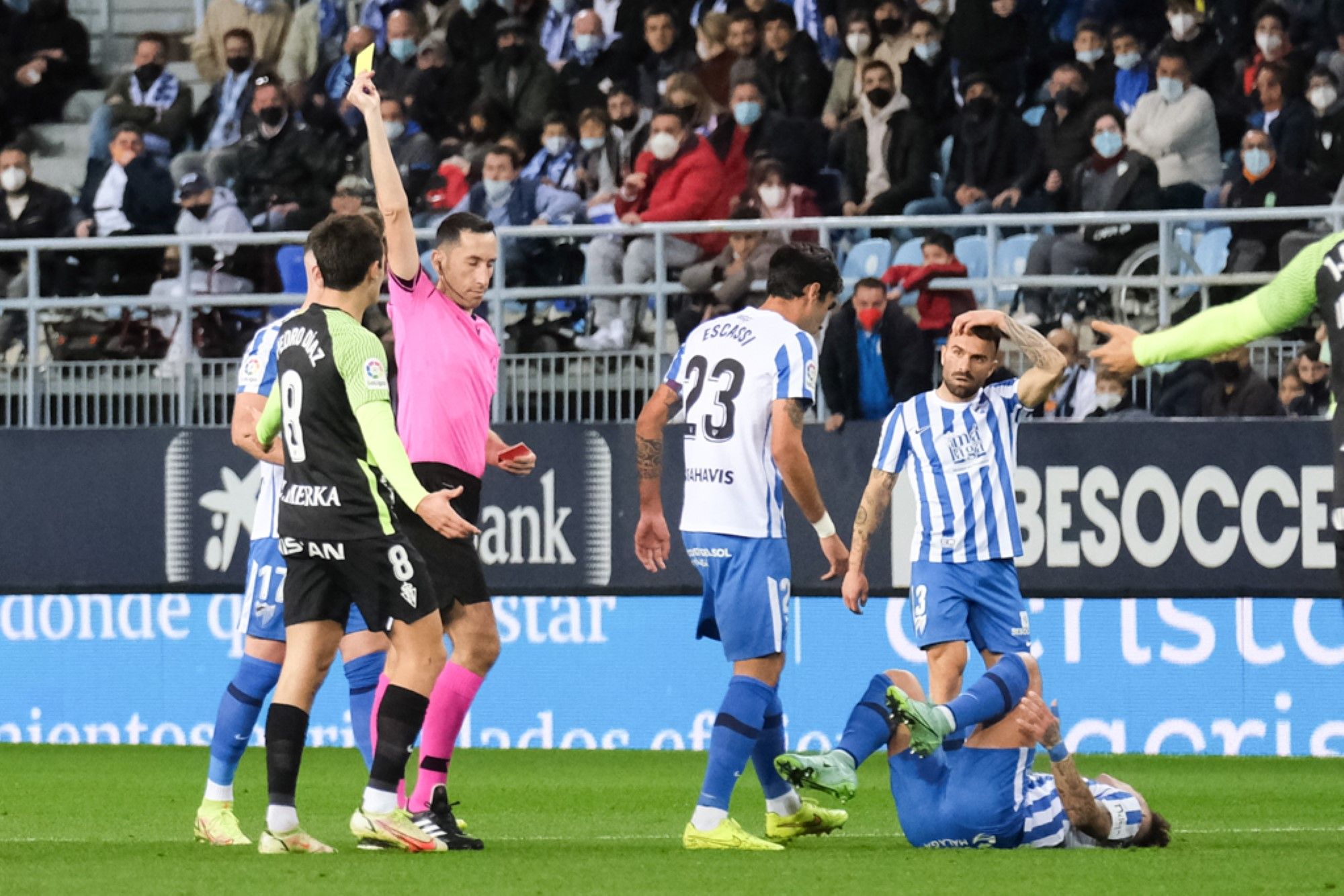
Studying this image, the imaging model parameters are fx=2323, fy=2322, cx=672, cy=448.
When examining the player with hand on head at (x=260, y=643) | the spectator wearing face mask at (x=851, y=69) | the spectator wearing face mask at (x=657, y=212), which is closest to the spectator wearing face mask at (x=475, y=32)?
the spectator wearing face mask at (x=657, y=212)

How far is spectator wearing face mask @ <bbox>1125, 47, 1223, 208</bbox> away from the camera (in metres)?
14.1

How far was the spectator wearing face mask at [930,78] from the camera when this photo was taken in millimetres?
15039

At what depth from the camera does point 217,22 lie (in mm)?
17953

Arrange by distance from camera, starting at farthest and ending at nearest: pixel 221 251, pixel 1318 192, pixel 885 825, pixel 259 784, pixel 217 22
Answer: pixel 217 22, pixel 221 251, pixel 1318 192, pixel 259 784, pixel 885 825

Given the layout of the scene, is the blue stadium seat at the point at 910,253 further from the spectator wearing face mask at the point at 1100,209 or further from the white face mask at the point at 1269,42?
the white face mask at the point at 1269,42

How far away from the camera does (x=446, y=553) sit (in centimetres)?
787

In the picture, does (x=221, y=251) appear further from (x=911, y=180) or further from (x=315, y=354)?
(x=315, y=354)

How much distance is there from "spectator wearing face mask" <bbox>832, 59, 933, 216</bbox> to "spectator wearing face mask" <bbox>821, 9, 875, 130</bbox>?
0.96 feet

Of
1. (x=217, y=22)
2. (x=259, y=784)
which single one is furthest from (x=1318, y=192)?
(x=217, y=22)

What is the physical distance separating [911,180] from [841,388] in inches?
87.6

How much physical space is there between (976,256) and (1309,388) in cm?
188

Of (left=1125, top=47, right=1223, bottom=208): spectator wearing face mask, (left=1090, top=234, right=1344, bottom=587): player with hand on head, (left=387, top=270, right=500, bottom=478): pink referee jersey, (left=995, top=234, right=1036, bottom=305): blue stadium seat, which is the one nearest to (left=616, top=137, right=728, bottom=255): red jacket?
(left=995, top=234, right=1036, bottom=305): blue stadium seat

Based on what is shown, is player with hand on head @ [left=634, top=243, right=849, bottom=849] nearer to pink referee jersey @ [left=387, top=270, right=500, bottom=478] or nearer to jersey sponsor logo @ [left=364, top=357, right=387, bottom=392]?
pink referee jersey @ [left=387, top=270, right=500, bottom=478]

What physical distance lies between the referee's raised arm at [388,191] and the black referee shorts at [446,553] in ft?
2.25
